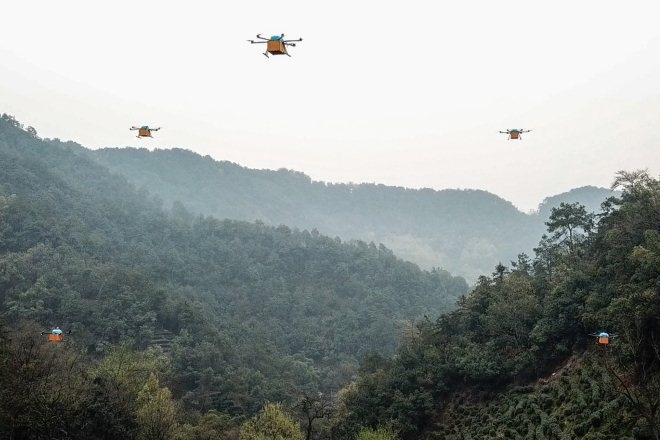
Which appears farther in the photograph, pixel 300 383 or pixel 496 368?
pixel 300 383

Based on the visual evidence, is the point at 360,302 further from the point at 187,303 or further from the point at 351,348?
the point at 187,303

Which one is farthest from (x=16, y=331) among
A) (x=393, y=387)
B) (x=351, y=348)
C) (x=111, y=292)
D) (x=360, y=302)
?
(x=360, y=302)

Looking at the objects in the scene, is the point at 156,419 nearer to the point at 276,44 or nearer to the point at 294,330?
the point at 276,44

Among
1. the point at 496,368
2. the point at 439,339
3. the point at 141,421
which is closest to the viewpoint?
the point at 141,421

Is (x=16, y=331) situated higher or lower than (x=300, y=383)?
higher

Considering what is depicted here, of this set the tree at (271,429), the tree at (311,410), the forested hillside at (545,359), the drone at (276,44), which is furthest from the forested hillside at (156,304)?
the drone at (276,44)

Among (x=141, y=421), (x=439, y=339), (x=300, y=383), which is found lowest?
(x=300, y=383)

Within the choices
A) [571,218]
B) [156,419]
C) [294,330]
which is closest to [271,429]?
[156,419]
